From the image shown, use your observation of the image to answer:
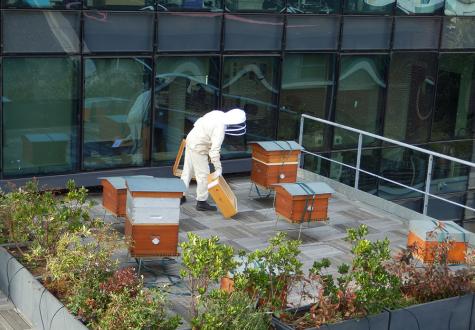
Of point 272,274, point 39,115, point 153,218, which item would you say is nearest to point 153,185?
point 153,218

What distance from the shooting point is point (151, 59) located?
49.0ft

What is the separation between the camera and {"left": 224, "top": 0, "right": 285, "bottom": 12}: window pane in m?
15.6

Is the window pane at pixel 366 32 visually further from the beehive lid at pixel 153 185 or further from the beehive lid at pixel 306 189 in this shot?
the beehive lid at pixel 153 185

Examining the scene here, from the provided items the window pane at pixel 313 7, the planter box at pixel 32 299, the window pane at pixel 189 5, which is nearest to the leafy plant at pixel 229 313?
the planter box at pixel 32 299

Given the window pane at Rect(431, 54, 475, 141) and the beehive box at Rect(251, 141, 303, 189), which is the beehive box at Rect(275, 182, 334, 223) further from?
the window pane at Rect(431, 54, 475, 141)

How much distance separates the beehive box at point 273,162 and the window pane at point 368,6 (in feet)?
13.2

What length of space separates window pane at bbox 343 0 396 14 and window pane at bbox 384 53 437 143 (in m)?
1.04

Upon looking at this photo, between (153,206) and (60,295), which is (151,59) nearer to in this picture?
(153,206)

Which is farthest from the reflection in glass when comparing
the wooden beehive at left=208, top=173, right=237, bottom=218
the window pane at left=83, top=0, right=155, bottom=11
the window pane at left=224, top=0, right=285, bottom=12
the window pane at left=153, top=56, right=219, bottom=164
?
the wooden beehive at left=208, top=173, right=237, bottom=218

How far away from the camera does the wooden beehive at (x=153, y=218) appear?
10.4m

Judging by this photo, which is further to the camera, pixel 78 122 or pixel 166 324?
pixel 78 122

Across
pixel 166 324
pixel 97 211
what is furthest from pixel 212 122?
pixel 166 324

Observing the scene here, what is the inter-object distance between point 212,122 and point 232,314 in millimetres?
5403

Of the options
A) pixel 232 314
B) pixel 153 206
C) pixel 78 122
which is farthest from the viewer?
pixel 78 122
